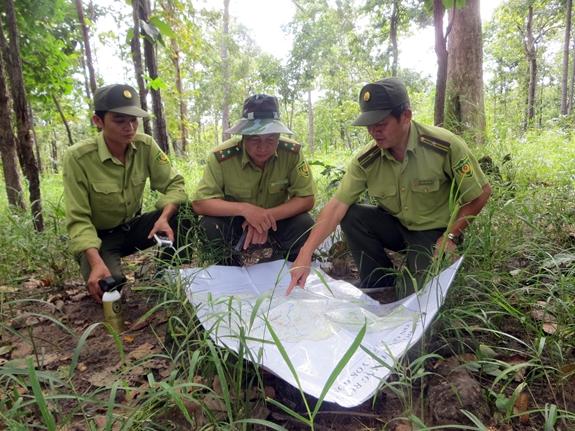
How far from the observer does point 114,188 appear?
225 cm

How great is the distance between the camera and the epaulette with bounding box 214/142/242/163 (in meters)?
2.38

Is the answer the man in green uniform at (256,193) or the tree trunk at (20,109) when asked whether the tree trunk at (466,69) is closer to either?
the man in green uniform at (256,193)

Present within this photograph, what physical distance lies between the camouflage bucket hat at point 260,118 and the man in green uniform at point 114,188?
0.54 metres

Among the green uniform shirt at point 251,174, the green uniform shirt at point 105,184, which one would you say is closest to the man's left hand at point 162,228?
the green uniform shirt at point 105,184

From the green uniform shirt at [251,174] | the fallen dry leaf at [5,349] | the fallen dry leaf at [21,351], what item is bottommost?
the fallen dry leaf at [21,351]

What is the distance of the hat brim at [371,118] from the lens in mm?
1770

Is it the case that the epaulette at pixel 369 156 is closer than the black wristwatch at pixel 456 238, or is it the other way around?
the black wristwatch at pixel 456 238

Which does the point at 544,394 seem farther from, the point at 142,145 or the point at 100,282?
the point at 142,145

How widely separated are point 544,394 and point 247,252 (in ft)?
5.79

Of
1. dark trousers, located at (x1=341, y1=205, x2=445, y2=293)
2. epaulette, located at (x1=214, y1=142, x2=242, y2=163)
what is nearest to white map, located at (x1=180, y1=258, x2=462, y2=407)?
dark trousers, located at (x1=341, y1=205, x2=445, y2=293)

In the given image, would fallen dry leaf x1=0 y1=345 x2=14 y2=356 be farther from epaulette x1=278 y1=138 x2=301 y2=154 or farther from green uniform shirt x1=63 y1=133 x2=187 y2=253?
epaulette x1=278 y1=138 x2=301 y2=154

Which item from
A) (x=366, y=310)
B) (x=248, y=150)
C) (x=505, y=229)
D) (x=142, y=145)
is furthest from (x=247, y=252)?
(x=505, y=229)

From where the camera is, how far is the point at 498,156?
322 centimetres

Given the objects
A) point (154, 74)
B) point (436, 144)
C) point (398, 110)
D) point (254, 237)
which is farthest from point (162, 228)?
point (154, 74)
